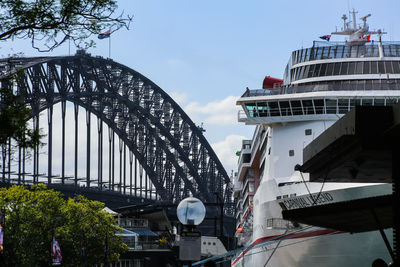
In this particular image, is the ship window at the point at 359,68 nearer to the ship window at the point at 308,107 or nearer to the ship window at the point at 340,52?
the ship window at the point at 340,52

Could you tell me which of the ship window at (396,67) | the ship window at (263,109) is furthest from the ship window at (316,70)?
the ship window at (396,67)

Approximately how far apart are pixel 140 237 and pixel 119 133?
50.1 m

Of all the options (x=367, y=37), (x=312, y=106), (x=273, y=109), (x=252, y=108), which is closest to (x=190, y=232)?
(x=312, y=106)

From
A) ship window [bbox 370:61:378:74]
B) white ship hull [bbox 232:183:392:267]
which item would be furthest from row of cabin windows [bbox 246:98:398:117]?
white ship hull [bbox 232:183:392:267]

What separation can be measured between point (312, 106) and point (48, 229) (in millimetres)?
33356

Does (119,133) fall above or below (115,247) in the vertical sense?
above

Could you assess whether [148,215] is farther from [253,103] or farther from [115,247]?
[253,103]

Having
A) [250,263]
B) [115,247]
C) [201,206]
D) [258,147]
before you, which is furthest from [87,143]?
[201,206]

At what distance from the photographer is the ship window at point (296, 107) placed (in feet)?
132

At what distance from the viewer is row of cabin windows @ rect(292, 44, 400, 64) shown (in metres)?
44.0

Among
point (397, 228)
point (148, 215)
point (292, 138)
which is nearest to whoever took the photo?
point (397, 228)

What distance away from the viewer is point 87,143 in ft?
393

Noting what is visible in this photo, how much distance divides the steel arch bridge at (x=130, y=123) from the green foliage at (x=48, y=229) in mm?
26365

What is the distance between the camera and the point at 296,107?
40312mm
